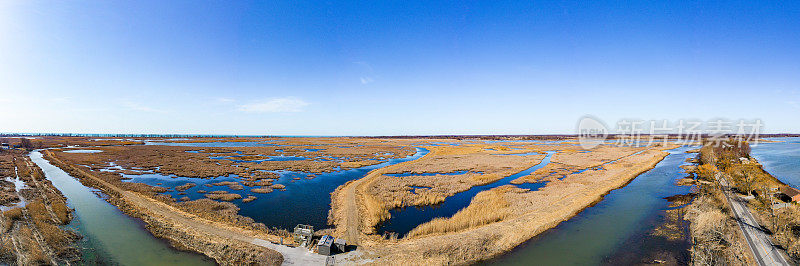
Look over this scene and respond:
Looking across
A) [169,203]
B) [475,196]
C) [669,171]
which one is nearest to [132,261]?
[169,203]

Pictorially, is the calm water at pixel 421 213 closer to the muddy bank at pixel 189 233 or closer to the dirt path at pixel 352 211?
the dirt path at pixel 352 211

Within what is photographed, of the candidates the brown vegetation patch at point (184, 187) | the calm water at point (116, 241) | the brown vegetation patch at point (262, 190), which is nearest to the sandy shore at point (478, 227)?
the brown vegetation patch at point (262, 190)

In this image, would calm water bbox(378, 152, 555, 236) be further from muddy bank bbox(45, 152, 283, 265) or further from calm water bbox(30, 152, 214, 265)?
calm water bbox(30, 152, 214, 265)

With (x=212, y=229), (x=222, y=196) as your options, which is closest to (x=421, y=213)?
(x=212, y=229)

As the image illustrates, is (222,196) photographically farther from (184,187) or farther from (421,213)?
(421,213)

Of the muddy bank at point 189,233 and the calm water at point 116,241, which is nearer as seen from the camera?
the muddy bank at point 189,233

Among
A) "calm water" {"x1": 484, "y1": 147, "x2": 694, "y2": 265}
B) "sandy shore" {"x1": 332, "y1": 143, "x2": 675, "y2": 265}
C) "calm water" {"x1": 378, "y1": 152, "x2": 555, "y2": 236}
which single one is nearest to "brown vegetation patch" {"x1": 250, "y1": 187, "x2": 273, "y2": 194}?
"sandy shore" {"x1": 332, "y1": 143, "x2": 675, "y2": 265}
